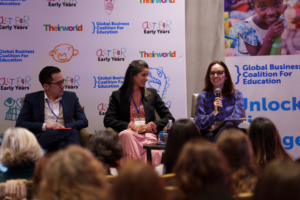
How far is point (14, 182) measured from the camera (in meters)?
1.58

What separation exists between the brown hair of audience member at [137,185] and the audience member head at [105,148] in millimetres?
989

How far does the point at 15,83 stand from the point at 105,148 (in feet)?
11.0

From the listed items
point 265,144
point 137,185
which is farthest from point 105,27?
point 137,185

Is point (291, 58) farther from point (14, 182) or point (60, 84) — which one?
point (14, 182)

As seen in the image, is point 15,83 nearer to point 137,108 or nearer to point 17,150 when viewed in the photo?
point 137,108

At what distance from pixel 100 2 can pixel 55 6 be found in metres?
0.69

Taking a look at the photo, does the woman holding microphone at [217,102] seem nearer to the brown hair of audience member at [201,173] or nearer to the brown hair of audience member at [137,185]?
the brown hair of audience member at [201,173]

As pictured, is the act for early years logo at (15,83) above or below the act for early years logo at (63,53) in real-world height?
below

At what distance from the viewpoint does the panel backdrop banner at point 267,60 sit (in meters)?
4.89

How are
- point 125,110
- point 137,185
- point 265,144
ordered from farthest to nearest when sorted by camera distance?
1. point 125,110
2. point 265,144
3. point 137,185

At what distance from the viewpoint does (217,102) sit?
376cm

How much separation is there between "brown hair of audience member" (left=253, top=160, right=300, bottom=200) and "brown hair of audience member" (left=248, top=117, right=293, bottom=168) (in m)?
1.01

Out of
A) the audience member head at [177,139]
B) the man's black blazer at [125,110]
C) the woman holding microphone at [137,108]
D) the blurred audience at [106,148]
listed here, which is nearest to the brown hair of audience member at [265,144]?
the audience member head at [177,139]

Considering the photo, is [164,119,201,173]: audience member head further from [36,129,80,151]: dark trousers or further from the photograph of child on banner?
the photograph of child on banner
